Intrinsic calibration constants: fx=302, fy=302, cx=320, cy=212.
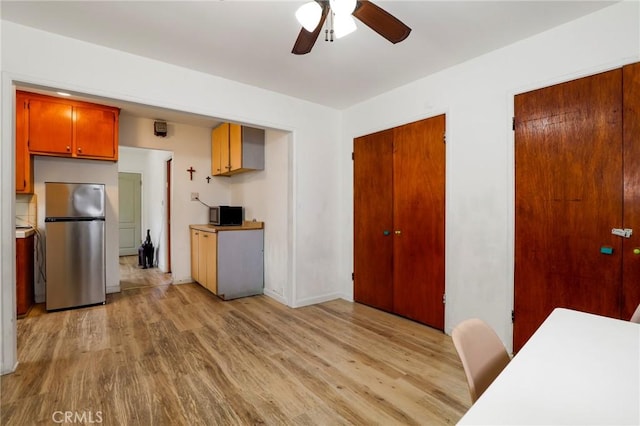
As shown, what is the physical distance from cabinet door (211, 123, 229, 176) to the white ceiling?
60.7 inches

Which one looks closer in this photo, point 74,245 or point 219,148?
point 74,245

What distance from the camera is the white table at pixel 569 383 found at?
678 mm

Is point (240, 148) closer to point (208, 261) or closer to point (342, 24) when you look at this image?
point (208, 261)

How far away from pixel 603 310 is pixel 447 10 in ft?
7.24

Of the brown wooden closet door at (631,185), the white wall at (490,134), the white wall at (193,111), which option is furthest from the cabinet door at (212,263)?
the brown wooden closet door at (631,185)

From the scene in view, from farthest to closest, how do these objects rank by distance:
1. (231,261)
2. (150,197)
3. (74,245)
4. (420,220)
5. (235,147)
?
(150,197)
(235,147)
(231,261)
(74,245)
(420,220)

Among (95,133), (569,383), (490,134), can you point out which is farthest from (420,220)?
(95,133)

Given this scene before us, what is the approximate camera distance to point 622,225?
1896 millimetres

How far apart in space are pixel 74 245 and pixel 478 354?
13.6 ft

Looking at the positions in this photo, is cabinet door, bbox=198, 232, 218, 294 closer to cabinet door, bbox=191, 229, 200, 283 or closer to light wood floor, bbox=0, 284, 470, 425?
cabinet door, bbox=191, 229, 200, 283

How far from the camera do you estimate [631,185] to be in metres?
1.86

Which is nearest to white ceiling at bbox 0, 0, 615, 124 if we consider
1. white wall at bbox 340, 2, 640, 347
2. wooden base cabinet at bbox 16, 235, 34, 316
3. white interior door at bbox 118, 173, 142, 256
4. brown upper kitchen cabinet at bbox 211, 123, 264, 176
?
white wall at bbox 340, 2, 640, 347

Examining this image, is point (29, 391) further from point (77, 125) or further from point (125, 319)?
point (77, 125)

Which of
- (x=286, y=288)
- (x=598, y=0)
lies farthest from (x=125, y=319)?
(x=598, y=0)
